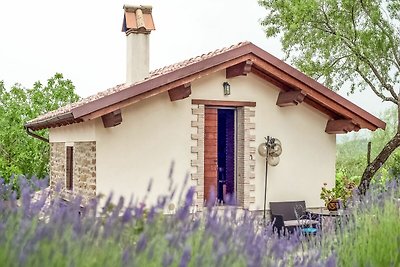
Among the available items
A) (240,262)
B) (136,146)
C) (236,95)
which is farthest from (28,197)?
(236,95)

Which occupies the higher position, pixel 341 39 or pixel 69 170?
pixel 341 39

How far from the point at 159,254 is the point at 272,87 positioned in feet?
33.1

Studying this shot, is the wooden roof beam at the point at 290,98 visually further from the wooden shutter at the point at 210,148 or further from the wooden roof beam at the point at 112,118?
the wooden roof beam at the point at 112,118

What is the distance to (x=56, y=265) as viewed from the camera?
8.98ft

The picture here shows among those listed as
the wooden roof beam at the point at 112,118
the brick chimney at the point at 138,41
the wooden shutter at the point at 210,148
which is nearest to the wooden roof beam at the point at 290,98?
the wooden shutter at the point at 210,148

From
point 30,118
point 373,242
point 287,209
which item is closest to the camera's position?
point 373,242

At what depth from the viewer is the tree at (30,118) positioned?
2192cm

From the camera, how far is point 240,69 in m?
12.2

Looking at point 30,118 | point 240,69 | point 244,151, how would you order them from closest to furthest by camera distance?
point 240,69, point 244,151, point 30,118

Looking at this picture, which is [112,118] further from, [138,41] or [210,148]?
[138,41]

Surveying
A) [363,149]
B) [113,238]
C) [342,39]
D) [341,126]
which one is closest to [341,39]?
[342,39]

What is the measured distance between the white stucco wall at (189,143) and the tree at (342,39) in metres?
6.85

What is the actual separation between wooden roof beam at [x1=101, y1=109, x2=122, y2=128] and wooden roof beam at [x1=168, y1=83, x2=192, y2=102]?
1.17 metres

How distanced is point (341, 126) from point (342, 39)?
759 centimetres
